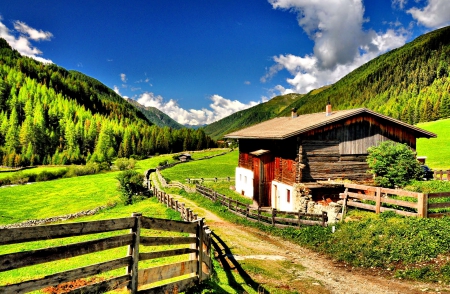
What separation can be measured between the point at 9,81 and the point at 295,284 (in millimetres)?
237940

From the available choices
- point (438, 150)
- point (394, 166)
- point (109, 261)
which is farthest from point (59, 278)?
point (438, 150)

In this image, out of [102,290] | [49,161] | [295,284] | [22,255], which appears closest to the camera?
[22,255]

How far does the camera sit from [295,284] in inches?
430

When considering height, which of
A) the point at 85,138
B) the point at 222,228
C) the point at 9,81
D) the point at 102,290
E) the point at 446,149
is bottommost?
the point at 222,228

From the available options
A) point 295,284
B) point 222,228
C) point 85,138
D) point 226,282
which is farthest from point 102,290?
point 85,138

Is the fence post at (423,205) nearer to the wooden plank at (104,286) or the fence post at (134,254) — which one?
the fence post at (134,254)

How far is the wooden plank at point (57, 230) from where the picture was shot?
3.91m

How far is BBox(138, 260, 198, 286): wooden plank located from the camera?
5.98m

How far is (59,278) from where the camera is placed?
4477mm

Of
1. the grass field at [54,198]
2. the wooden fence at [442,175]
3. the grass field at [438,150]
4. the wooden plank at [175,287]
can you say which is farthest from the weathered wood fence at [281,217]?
the grass field at [438,150]

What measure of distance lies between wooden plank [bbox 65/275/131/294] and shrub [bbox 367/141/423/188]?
22.2 m

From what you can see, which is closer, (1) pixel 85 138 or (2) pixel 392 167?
(2) pixel 392 167

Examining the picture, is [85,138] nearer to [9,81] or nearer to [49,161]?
[49,161]

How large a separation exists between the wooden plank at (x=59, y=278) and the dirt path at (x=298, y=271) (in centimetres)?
678
